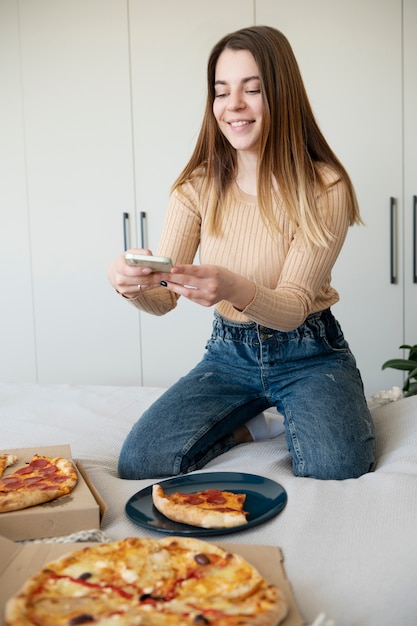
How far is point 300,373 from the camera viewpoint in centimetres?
193

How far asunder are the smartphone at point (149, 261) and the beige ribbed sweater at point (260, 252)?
1.02ft

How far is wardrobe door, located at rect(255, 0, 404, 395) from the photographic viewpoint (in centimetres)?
336

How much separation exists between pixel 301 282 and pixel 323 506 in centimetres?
68

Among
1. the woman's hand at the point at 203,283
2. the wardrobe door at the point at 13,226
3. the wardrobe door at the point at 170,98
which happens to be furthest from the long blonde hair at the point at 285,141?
the wardrobe door at the point at 13,226

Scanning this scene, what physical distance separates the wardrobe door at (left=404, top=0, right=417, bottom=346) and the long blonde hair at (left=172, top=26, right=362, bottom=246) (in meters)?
1.46

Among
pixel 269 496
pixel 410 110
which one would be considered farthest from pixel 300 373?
pixel 410 110

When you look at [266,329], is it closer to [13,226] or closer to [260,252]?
[260,252]

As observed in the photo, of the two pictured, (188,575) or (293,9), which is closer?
(188,575)

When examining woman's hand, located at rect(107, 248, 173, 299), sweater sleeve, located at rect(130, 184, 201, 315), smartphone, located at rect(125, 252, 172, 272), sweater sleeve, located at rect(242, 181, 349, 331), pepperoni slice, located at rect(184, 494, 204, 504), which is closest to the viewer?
pepperoni slice, located at rect(184, 494, 204, 504)

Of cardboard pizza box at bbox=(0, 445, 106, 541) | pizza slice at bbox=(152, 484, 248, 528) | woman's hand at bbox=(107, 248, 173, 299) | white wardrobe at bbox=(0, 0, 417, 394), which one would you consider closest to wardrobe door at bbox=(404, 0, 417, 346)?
white wardrobe at bbox=(0, 0, 417, 394)

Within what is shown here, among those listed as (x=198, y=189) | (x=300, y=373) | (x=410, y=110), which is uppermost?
(x=410, y=110)

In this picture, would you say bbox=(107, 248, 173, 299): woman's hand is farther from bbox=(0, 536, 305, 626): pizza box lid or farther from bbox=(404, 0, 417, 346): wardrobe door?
bbox=(404, 0, 417, 346): wardrobe door

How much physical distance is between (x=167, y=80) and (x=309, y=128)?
1.75 m

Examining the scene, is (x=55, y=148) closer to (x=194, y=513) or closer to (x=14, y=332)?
(x=14, y=332)
